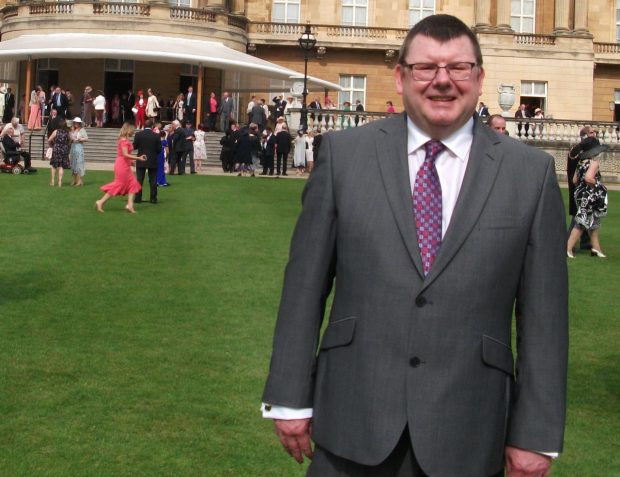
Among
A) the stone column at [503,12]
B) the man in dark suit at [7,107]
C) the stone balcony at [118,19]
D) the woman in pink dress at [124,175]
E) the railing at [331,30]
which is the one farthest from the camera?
the stone column at [503,12]

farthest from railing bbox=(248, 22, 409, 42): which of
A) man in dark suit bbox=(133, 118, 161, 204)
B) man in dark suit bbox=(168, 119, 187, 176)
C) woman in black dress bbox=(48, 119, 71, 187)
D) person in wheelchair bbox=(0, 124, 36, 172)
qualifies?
man in dark suit bbox=(133, 118, 161, 204)

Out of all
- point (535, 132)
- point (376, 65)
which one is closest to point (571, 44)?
point (376, 65)

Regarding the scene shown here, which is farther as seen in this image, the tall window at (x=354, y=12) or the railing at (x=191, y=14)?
the tall window at (x=354, y=12)

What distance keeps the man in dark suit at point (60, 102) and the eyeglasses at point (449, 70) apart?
135 feet

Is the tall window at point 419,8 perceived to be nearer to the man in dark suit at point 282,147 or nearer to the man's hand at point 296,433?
the man in dark suit at point 282,147

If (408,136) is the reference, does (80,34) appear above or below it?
above

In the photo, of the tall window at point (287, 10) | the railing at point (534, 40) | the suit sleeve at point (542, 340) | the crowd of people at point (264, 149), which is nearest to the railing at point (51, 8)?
the tall window at point (287, 10)

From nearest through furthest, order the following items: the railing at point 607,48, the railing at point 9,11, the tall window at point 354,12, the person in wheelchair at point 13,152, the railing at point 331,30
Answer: the person in wheelchair at point 13,152, the railing at point 9,11, the railing at point 331,30, the tall window at point 354,12, the railing at point 607,48

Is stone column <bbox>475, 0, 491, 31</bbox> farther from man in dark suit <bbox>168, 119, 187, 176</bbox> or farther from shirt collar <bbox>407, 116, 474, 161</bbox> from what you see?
shirt collar <bbox>407, 116, 474, 161</bbox>

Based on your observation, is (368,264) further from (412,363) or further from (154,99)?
(154,99)

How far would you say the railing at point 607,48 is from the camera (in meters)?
59.2

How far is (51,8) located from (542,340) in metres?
49.7

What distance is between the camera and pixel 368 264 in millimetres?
4031

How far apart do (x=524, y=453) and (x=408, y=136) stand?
1142mm
